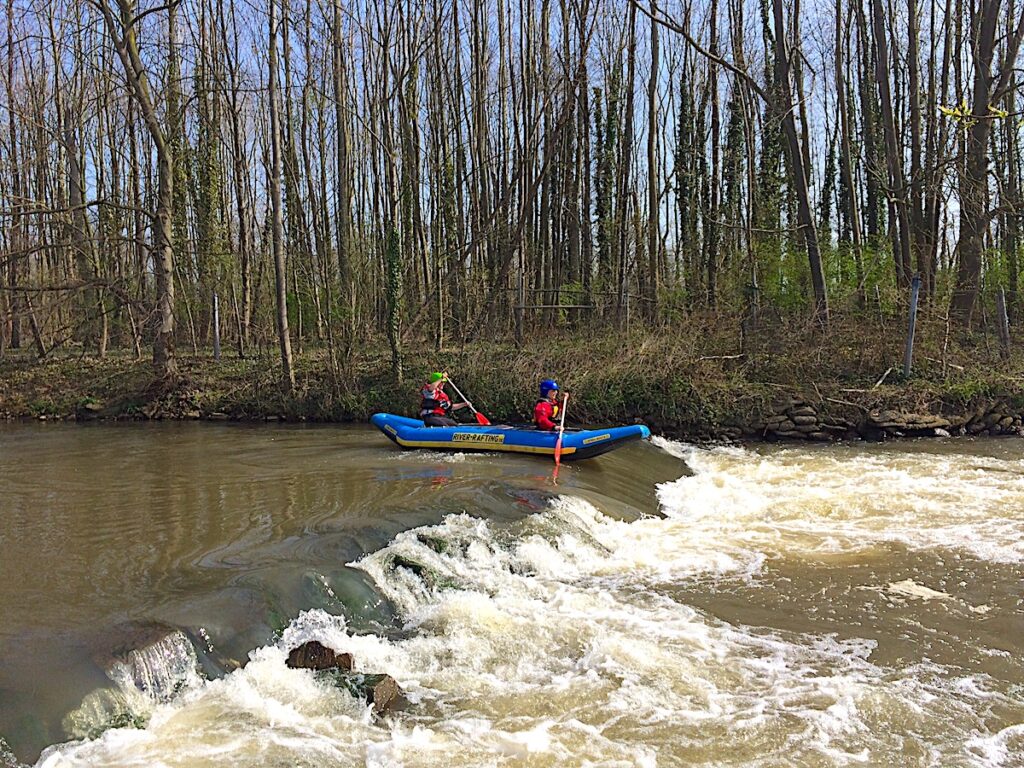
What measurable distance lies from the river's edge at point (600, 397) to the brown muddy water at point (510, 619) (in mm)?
3986

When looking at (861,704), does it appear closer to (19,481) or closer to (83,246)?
(19,481)

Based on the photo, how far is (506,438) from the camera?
11.5 meters

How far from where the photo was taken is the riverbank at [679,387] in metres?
14.4

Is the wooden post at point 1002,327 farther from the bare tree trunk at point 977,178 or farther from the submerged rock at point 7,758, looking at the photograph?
the submerged rock at point 7,758

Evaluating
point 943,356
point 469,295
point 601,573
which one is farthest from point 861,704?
point 469,295

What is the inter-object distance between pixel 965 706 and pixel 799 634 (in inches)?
49.2

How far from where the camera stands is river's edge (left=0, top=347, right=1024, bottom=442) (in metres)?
14.4

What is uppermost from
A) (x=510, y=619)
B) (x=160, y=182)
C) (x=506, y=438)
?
(x=160, y=182)

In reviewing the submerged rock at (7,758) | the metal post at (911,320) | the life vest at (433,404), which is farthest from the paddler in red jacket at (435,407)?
the submerged rock at (7,758)

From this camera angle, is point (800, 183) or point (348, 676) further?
point (800, 183)

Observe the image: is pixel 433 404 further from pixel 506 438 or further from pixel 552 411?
pixel 552 411

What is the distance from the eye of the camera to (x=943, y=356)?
14.9 metres

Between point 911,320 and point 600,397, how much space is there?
5716 mm

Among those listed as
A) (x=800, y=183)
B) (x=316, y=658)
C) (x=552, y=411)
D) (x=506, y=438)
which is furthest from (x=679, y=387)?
(x=316, y=658)
